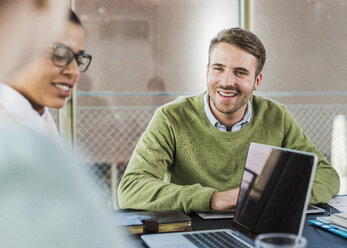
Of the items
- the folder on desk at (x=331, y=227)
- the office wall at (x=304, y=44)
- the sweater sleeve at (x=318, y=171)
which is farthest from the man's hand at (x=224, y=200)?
the office wall at (x=304, y=44)

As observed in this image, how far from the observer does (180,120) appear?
1804mm

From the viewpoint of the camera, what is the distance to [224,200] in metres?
1.29

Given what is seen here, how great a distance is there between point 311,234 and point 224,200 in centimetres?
28

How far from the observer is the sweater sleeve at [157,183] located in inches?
52.9

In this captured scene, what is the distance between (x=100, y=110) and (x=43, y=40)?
3.29 metres

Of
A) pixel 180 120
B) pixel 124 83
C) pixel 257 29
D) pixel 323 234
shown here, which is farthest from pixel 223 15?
pixel 323 234

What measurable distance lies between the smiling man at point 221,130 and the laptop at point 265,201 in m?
0.51

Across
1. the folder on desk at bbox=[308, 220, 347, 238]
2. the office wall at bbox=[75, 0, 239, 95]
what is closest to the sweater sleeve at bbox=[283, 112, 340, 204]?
the folder on desk at bbox=[308, 220, 347, 238]

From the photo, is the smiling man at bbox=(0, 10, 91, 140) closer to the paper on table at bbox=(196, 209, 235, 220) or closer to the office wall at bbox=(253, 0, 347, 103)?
the paper on table at bbox=(196, 209, 235, 220)

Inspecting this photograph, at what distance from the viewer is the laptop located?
0.94 m

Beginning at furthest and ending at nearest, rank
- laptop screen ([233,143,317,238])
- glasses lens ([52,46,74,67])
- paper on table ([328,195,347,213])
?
paper on table ([328,195,347,213]), laptop screen ([233,143,317,238]), glasses lens ([52,46,74,67])

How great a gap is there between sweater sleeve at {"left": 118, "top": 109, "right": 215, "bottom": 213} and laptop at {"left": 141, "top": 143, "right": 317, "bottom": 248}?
22 cm

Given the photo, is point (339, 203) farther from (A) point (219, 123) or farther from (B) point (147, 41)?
→ (B) point (147, 41)

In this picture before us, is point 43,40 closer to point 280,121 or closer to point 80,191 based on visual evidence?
point 80,191
